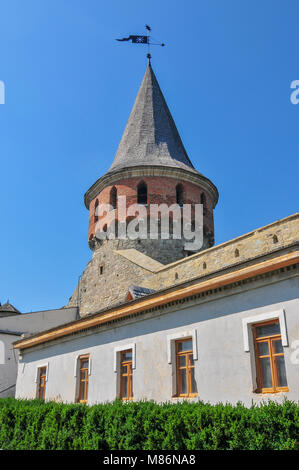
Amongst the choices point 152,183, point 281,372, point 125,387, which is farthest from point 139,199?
point 281,372

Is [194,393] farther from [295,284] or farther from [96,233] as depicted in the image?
[96,233]

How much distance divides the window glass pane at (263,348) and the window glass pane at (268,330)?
162 mm

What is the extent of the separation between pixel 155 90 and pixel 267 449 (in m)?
30.4

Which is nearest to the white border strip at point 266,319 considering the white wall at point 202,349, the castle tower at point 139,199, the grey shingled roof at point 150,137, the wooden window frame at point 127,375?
the white wall at point 202,349

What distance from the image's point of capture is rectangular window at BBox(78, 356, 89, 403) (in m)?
11.9

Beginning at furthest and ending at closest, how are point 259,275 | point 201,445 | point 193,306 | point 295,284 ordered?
point 193,306 → point 259,275 → point 295,284 → point 201,445

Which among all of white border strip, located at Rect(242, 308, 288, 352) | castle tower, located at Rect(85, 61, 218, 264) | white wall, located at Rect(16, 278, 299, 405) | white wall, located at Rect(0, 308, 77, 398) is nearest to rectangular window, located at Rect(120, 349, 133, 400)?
white wall, located at Rect(16, 278, 299, 405)

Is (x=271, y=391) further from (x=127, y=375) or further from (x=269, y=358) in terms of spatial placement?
(x=127, y=375)

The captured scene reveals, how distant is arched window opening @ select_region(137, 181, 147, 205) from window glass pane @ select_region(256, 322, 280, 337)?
57.8 ft

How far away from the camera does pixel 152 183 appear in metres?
25.0

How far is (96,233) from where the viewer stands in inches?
1011

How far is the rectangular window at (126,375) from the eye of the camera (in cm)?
1022

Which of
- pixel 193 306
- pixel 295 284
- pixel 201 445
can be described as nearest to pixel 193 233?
pixel 193 306

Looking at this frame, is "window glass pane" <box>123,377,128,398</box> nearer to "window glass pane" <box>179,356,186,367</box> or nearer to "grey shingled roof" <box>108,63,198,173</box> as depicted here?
"window glass pane" <box>179,356,186,367</box>
